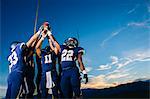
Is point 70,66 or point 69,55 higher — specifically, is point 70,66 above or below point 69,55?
below

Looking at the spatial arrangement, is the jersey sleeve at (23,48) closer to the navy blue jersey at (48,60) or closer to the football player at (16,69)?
the football player at (16,69)

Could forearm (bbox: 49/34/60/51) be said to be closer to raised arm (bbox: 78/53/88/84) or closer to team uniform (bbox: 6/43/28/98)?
raised arm (bbox: 78/53/88/84)

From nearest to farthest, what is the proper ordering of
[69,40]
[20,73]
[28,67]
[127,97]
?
[20,73], [28,67], [69,40], [127,97]

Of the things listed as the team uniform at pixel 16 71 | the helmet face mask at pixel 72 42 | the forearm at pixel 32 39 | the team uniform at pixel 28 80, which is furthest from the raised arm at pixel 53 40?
the team uniform at pixel 16 71

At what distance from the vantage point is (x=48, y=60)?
436 centimetres

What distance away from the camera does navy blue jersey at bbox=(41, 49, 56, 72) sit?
4.33 m

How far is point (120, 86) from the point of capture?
16.5 ft

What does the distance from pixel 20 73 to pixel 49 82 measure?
523 millimetres

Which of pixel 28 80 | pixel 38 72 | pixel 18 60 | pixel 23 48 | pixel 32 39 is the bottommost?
pixel 28 80

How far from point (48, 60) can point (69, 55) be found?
0.93 ft

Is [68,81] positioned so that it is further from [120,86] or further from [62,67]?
[120,86]

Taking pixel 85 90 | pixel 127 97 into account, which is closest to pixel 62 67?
pixel 85 90

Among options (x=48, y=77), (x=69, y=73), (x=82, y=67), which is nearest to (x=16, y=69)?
(x=48, y=77)

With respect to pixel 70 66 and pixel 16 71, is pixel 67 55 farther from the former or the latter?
pixel 16 71
